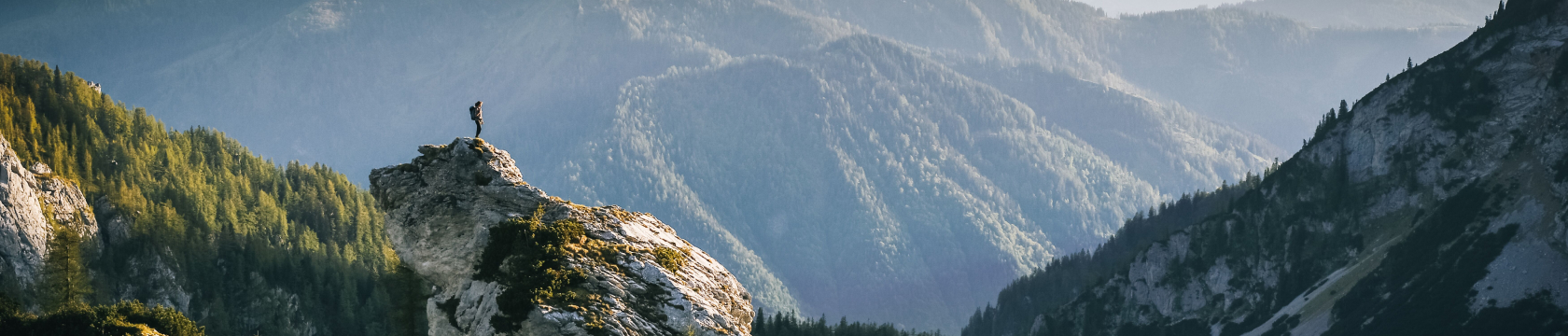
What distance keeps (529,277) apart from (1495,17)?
198302 millimetres

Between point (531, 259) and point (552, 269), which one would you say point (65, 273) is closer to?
point (531, 259)

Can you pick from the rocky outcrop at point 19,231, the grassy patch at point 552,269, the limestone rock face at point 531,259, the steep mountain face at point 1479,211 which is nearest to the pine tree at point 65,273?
the limestone rock face at point 531,259

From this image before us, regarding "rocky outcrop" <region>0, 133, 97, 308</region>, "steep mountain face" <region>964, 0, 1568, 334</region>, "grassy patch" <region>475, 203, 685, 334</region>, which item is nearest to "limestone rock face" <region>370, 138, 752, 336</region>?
"grassy patch" <region>475, 203, 685, 334</region>

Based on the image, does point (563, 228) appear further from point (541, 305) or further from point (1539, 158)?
point (1539, 158)

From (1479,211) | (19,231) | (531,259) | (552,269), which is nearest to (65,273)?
(531,259)

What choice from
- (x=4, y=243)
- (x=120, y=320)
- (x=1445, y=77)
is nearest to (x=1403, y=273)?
(x=1445, y=77)

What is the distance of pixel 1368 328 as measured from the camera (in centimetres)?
16225

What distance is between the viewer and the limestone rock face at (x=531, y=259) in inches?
1935

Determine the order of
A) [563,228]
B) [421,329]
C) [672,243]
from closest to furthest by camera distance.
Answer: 1. [563,228]
2. [672,243]
3. [421,329]

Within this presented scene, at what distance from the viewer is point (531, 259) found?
165 feet

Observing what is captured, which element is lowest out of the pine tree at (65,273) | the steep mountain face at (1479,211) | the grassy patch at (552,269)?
the grassy patch at (552,269)

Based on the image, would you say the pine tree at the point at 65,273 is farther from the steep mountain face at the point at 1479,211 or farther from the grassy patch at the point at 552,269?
the steep mountain face at the point at 1479,211

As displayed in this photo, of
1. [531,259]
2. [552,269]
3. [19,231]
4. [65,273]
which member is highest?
[19,231]

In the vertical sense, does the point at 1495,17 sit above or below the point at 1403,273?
above
